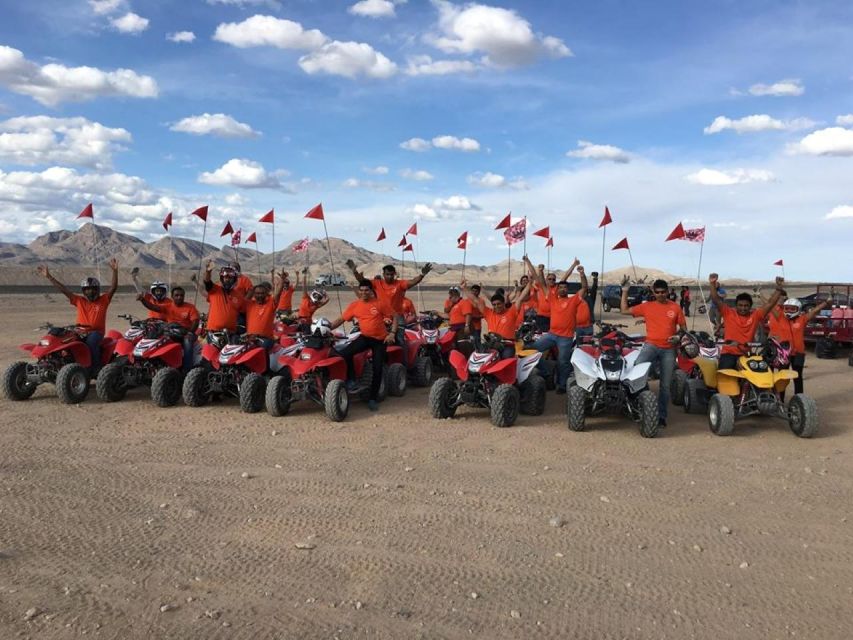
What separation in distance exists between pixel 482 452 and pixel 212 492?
2.83 meters

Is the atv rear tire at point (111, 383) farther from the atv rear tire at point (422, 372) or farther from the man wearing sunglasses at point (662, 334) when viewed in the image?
the man wearing sunglasses at point (662, 334)

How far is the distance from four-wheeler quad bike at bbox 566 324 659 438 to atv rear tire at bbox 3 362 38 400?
727 centimetres

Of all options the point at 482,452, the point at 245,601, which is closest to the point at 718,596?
the point at 245,601

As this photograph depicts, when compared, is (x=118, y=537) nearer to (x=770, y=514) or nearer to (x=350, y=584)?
(x=350, y=584)

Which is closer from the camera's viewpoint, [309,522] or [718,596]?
[718,596]

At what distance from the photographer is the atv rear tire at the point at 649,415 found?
817 centimetres

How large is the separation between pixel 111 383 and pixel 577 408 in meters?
6.15

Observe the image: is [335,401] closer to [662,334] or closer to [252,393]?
[252,393]

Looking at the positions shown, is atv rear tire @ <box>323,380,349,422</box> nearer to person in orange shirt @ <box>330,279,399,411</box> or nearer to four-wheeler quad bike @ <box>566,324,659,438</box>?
person in orange shirt @ <box>330,279,399,411</box>

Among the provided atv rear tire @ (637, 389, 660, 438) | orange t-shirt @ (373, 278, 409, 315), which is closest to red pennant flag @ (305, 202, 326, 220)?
orange t-shirt @ (373, 278, 409, 315)

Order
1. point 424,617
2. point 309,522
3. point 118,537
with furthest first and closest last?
point 309,522, point 118,537, point 424,617

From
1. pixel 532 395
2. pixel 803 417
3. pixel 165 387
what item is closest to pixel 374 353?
pixel 532 395

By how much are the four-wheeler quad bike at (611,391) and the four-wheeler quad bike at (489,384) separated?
2.41ft

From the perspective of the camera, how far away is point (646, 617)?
13.1 feet
